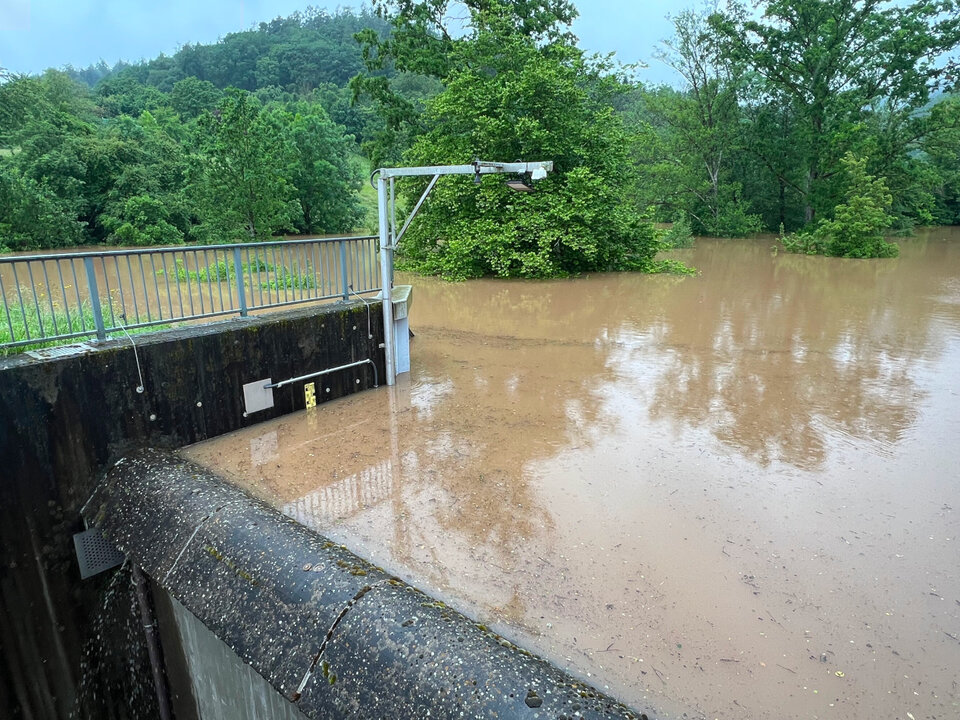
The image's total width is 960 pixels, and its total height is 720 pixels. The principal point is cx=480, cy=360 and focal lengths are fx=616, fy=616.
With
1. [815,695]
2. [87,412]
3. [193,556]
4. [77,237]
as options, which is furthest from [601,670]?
[77,237]

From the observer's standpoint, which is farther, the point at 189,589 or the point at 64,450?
the point at 64,450

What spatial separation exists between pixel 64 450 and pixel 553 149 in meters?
13.9

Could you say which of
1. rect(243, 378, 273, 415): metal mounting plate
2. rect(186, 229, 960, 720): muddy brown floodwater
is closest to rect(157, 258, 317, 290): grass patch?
rect(243, 378, 273, 415): metal mounting plate

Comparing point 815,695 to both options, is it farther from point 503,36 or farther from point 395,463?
point 503,36

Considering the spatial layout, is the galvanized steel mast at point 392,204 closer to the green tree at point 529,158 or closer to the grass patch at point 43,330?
the grass patch at point 43,330

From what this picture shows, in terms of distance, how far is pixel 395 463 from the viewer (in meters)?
5.82

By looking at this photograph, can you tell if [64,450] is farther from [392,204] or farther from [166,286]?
[392,204]

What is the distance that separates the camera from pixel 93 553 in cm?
498

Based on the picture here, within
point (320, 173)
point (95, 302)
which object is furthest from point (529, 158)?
point (320, 173)

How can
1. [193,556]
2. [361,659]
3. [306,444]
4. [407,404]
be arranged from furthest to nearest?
[407,404] < [306,444] < [193,556] < [361,659]

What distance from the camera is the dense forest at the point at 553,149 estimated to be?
16.4m

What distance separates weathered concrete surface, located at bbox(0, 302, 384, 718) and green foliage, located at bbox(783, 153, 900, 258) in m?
23.9

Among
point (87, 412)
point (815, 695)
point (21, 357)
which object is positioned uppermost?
point (21, 357)

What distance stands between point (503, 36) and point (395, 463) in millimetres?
15251
